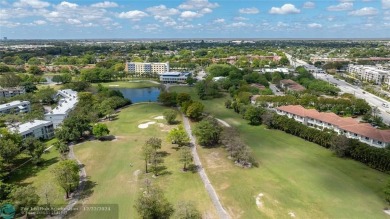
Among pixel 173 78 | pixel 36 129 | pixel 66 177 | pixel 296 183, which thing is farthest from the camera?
pixel 173 78

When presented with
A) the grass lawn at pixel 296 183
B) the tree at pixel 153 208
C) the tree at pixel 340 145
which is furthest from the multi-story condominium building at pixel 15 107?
the tree at pixel 340 145

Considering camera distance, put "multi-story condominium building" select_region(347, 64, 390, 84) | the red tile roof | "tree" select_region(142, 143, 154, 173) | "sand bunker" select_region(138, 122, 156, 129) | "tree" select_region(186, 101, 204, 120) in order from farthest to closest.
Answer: "multi-story condominium building" select_region(347, 64, 390, 84)
"tree" select_region(186, 101, 204, 120)
"sand bunker" select_region(138, 122, 156, 129)
the red tile roof
"tree" select_region(142, 143, 154, 173)

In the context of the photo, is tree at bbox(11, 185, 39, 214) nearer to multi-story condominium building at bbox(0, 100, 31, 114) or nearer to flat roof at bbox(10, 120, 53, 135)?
flat roof at bbox(10, 120, 53, 135)

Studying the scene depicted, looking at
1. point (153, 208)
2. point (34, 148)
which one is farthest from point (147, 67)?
point (153, 208)

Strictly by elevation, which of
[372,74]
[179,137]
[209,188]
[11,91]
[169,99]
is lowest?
[209,188]

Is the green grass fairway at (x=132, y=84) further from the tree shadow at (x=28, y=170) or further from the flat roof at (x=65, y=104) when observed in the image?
the tree shadow at (x=28, y=170)

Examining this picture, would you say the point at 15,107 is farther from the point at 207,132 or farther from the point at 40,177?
the point at 207,132

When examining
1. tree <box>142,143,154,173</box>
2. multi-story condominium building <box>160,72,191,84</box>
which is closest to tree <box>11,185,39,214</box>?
tree <box>142,143,154,173</box>
